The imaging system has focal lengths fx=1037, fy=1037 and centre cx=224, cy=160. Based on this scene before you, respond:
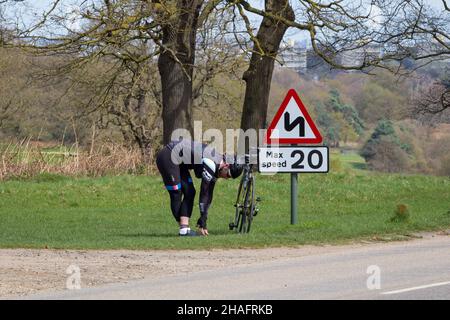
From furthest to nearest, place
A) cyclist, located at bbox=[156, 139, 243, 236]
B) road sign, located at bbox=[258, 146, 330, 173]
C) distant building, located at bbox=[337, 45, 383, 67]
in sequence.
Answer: distant building, located at bbox=[337, 45, 383, 67] < road sign, located at bbox=[258, 146, 330, 173] < cyclist, located at bbox=[156, 139, 243, 236]

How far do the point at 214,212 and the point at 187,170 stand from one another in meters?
5.84

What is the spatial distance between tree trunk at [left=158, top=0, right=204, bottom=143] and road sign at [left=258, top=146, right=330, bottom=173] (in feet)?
31.9

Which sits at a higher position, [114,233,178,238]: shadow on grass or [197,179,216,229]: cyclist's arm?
[197,179,216,229]: cyclist's arm

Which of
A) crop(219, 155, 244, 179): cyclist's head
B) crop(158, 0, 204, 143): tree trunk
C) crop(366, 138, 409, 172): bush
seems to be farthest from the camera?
crop(366, 138, 409, 172): bush

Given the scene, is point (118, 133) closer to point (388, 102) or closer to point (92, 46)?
point (92, 46)

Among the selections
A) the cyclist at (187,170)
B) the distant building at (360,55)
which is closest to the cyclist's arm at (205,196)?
the cyclist at (187,170)

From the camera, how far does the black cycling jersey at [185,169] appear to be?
1596 cm

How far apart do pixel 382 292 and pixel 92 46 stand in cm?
1612

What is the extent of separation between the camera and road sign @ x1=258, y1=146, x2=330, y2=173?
16594 millimetres

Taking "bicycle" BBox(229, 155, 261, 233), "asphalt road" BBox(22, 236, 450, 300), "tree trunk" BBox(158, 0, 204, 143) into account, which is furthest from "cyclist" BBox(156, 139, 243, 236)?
"tree trunk" BBox(158, 0, 204, 143)

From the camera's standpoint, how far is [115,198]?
2436cm

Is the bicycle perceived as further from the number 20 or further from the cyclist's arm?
the number 20

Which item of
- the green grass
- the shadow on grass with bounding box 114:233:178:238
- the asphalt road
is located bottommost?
the asphalt road
